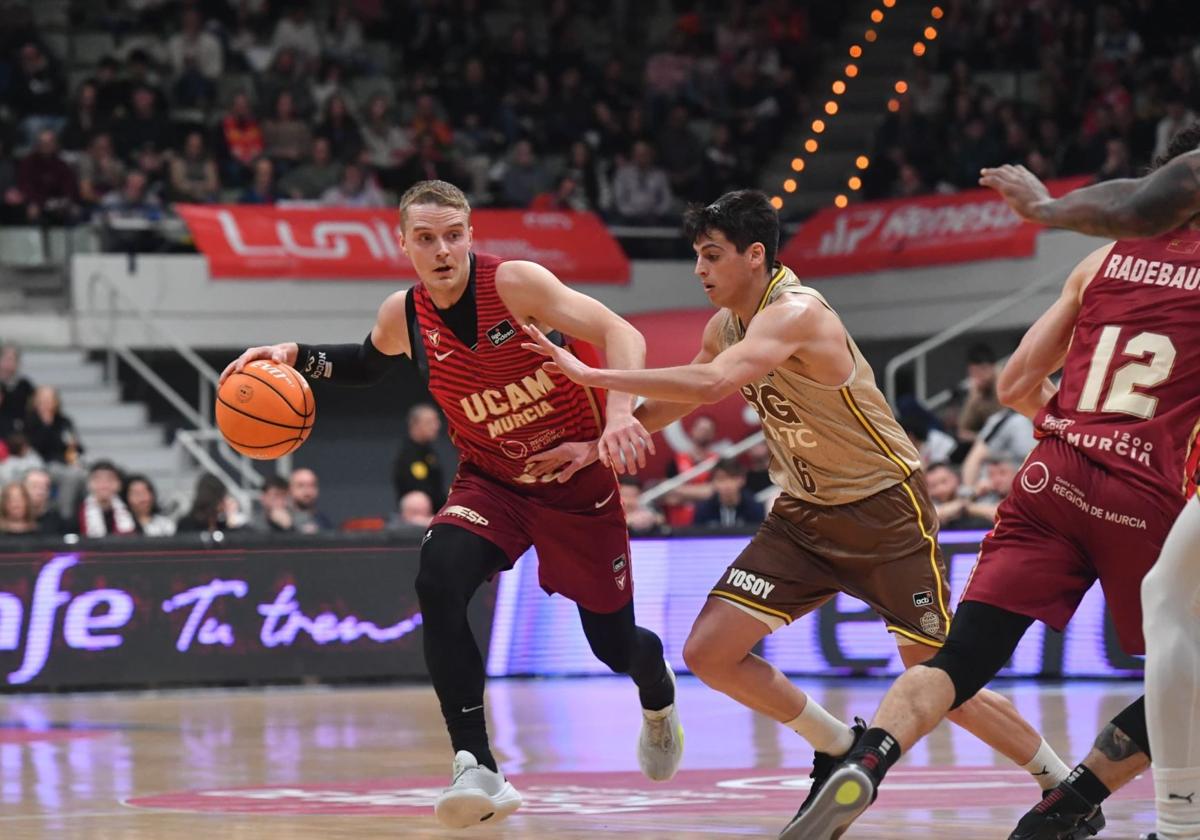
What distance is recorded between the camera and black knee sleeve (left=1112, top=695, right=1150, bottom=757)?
227 inches

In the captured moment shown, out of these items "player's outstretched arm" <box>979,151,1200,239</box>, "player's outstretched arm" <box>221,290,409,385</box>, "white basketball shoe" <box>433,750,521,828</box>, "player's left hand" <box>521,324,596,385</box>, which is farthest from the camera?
"player's outstretched arm" <box>221,290,409,385</box>

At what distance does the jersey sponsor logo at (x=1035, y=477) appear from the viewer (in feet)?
18.5

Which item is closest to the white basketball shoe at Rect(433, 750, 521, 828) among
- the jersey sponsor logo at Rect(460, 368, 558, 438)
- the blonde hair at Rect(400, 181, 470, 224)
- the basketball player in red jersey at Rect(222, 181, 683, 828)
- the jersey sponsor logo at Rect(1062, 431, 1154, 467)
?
the basketball player in red jersey at Rect(222, 181, 683, 828)

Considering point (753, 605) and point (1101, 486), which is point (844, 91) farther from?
point (1101, 486)

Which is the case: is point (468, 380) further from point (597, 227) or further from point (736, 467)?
point (597, 227)

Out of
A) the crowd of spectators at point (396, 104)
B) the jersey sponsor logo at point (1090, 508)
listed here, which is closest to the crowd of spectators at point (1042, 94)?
the crowd of spectators at point (396, 104)

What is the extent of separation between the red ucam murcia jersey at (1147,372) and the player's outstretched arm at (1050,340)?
0.41ft

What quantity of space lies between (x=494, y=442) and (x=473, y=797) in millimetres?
1282

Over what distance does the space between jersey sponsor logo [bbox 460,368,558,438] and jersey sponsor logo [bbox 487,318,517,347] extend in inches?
5.9

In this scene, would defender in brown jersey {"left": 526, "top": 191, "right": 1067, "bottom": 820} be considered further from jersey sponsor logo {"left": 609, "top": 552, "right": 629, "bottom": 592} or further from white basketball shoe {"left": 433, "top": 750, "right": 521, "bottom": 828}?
white basketball shoe {"left": 433, "top": 750, "right": 521, "bottom": 828}

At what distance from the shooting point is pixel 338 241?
19109mm

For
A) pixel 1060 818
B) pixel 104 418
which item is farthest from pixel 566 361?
pixel 104 418

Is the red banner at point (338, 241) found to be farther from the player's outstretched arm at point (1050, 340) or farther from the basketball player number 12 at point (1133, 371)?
the basketball player number 12 at point (1133, 371)

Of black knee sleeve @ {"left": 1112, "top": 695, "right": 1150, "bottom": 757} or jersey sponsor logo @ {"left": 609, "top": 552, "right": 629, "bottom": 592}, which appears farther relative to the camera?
jersey sponsor logo @ {"left": 609, "top": 552, "right": 629, "bottom": 592}
